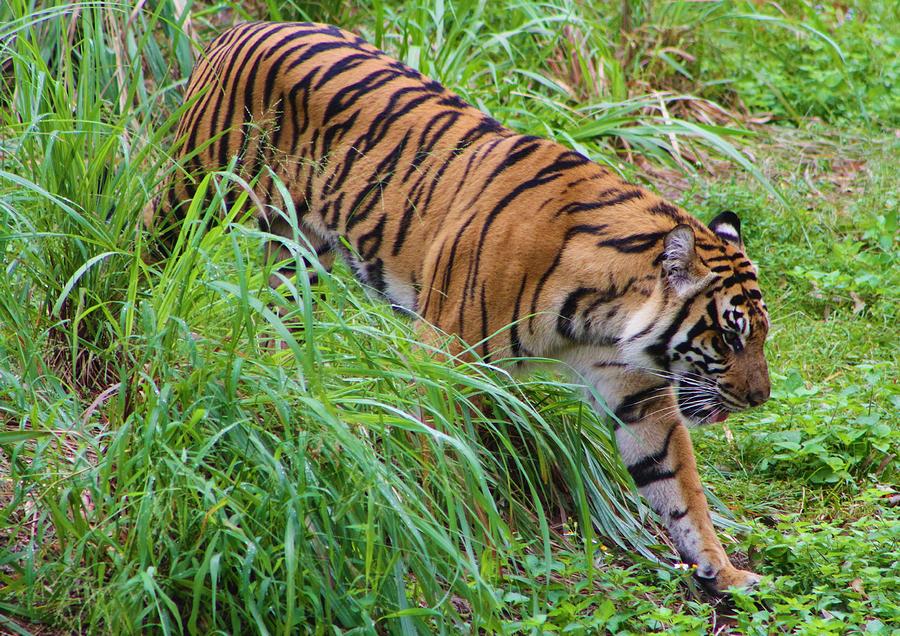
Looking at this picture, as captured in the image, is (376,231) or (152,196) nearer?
(152,196)

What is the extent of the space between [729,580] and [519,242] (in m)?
1.29

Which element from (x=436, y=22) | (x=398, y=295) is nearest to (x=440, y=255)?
Answer: (x=398, y=295)

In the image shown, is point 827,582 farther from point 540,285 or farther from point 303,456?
point 303,456

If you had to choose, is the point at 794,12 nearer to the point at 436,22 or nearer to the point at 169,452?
the point at 436,22

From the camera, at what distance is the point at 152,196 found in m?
3.49

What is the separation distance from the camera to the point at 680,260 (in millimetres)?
3547

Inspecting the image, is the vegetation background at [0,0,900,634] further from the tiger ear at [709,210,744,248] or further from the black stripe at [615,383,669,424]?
the tiger ear at [709,210,744,248]

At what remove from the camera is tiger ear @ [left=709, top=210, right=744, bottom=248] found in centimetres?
385

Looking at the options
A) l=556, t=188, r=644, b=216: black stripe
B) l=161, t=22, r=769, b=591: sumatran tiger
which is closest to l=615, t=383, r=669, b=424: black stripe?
l=161, t=22, r=769, b=591: sumatran tiger

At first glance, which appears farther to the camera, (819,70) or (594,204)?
(819,70)

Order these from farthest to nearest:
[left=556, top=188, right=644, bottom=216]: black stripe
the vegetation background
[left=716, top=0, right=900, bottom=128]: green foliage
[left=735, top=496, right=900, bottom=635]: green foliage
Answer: [left=716, top=0, right=900, bottom=128]: green foliage
[left=556, top=188, right=644, bottom=216]: black stripe
[left=735, top=496, right=900, bottom=635]: green foliage
the vegetation background

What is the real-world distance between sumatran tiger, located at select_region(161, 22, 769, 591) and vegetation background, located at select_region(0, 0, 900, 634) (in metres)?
0.16

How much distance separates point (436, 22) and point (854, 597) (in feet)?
13.1

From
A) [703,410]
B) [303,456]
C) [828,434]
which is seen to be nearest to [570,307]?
[703,410]
